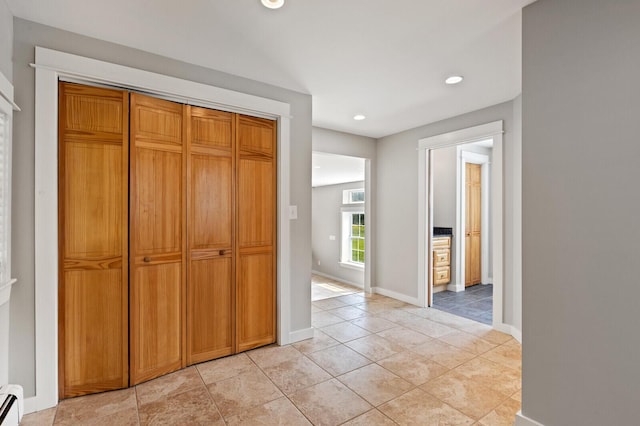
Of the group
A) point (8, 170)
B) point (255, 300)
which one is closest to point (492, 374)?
point (255, 300)

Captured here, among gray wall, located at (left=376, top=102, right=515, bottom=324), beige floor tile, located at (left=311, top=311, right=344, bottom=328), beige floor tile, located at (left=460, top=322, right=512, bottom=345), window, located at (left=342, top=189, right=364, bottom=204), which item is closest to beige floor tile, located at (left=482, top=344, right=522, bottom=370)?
beige floor tile, located at (left=460, top=322, right=512, bottom=345)

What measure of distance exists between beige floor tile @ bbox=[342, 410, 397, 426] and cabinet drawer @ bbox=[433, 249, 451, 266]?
343 cm

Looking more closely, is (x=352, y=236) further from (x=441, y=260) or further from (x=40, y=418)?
(x=40, y=418)

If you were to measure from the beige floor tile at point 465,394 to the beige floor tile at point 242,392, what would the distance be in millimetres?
1118

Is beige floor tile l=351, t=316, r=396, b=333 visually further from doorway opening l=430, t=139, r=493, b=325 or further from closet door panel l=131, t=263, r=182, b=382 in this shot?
closet door panel l=131, t=263, r=182, b=382

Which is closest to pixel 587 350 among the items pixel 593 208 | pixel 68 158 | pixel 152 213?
pixel 593 208

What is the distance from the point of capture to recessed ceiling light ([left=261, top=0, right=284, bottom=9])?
5.85 ft

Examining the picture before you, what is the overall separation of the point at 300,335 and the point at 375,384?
1.01 m

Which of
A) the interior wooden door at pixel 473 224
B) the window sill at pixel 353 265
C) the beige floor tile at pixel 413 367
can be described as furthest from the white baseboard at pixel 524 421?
the window sill at pixel 353 265

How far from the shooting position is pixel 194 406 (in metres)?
2.06

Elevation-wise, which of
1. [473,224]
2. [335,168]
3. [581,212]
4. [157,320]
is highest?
[335,168]

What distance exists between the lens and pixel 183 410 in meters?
2.02

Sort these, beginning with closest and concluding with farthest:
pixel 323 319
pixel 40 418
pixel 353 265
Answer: pixel 40 418
pixel 323 319
pixel 353 265

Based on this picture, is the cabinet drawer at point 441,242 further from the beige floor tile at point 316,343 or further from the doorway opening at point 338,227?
the beige floor tile at point 316,343
